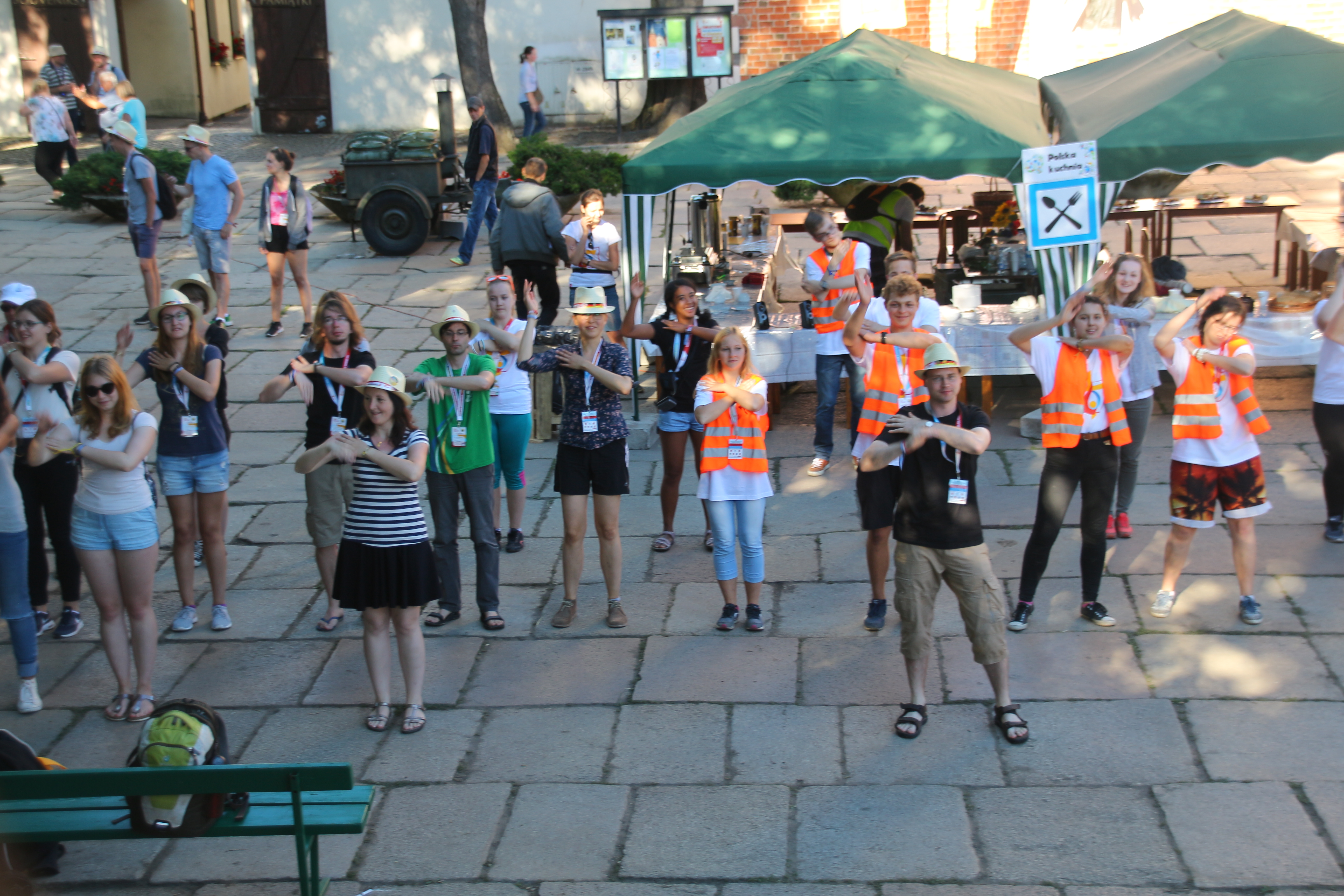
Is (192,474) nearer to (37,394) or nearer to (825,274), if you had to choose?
(37,394)

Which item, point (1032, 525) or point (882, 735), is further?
point (1032, 525)

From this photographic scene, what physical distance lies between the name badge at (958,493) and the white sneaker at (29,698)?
13.9 feet

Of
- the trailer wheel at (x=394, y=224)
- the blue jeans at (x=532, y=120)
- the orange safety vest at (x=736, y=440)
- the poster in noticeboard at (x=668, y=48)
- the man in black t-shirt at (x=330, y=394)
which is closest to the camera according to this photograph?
the orange safety vest at (x=736, y=440)

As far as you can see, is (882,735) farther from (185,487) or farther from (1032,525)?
(185,487)

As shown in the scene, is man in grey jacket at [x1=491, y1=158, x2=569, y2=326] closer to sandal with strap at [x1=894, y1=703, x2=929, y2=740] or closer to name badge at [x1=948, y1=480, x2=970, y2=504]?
name badge at [x1=948, y1=480, x2=970, y2=504]

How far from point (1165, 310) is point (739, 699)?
4854 millimetres

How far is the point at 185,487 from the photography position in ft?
19.8

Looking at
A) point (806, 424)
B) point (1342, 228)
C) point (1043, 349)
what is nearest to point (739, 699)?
point (1043, 349)

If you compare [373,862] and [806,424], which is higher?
[806,424]

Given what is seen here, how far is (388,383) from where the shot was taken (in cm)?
507

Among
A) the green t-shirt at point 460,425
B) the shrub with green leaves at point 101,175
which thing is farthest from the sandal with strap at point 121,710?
the shrub with green leaves at point 101,175

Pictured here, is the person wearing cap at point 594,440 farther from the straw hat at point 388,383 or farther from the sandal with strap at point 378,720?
the sandal with strap at point 378,720

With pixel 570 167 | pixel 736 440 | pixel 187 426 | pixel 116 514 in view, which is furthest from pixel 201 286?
pixel 570 167

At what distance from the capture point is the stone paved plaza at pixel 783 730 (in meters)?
4.37
